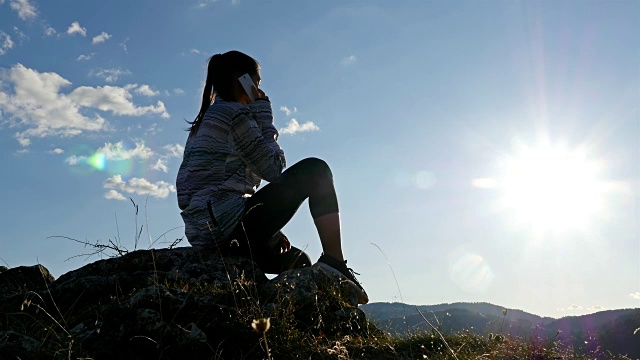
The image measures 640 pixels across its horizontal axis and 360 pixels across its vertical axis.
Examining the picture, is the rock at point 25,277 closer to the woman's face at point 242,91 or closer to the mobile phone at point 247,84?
the woman's face at point 242,91

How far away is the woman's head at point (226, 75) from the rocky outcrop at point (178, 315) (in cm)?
181

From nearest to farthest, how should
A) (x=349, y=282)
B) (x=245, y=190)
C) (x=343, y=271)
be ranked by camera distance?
(x=349, y=282) → (x=343, y=271) → (x=245, y=190)

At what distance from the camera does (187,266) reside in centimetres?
580

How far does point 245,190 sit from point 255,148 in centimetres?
56

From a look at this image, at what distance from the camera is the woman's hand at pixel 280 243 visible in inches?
236

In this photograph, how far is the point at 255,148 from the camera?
5.57 metres

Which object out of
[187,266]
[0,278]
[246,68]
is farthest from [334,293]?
[0,278]

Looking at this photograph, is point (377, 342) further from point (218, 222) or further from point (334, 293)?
point (218, 222)

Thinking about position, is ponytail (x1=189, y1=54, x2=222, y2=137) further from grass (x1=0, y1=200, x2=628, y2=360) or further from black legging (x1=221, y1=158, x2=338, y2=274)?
grass (x1=0, y1=200, x2=628, y2=360)

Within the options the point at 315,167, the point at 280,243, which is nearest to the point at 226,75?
the point at 315,167

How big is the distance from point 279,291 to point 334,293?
1.96 feet

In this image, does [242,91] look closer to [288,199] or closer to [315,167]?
[315,167]

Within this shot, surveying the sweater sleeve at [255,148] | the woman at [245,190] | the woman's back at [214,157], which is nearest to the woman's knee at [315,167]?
the woman at [245,190]

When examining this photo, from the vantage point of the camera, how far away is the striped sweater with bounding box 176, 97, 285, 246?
18.0ft
